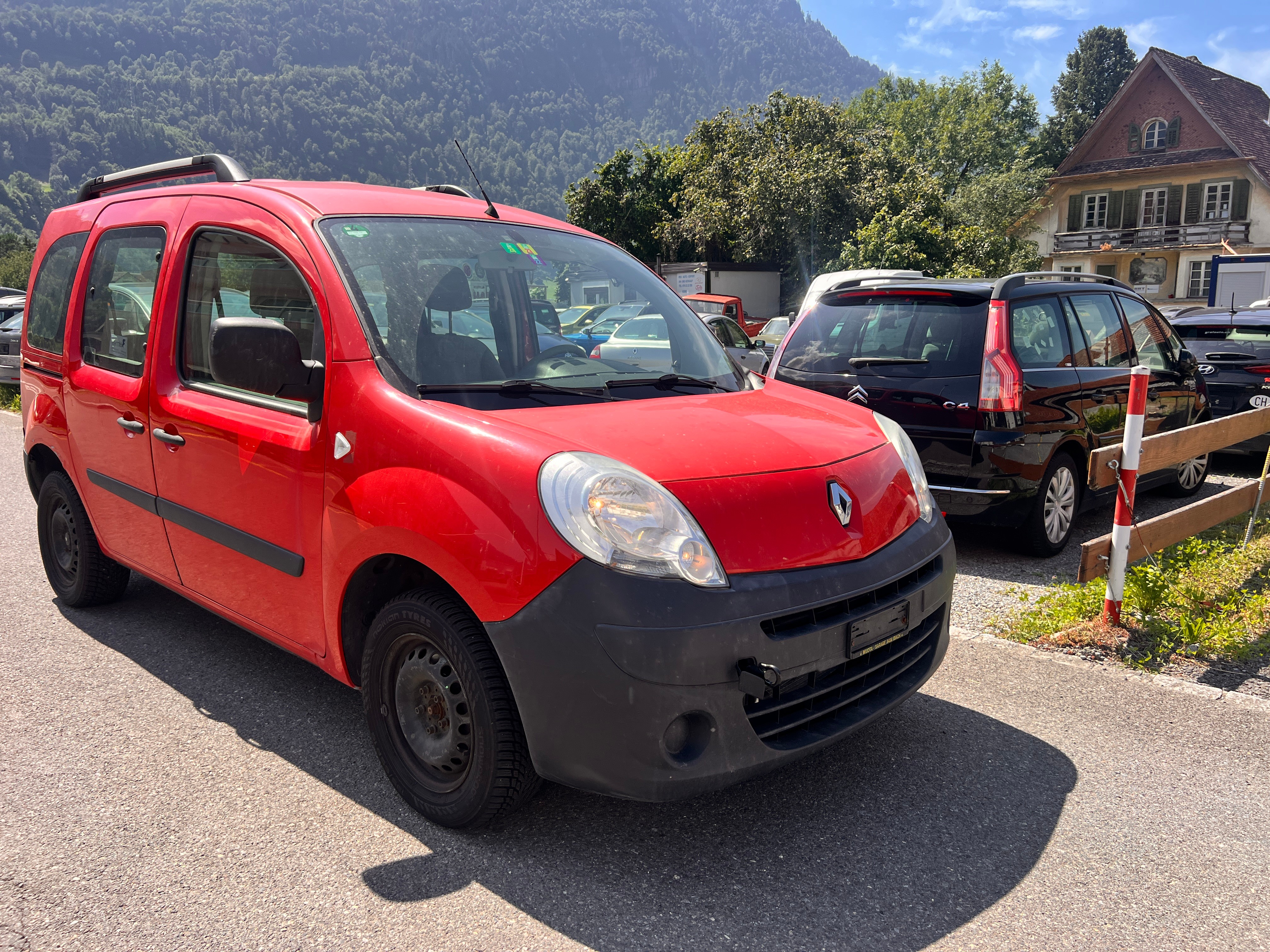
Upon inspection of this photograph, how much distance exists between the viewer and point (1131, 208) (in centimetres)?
4291

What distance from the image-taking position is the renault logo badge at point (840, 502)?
2.69 m

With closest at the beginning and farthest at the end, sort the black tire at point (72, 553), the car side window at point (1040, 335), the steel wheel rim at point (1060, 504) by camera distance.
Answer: the black tire at point (72, 553)
the car side window at point (1040, 335)
the steel wheel rim at point (1060, 504)

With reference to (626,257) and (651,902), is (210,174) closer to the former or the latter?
(626,257)

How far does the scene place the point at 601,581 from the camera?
2.29m

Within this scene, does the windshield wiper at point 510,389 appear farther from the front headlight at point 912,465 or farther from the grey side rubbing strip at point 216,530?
the front headlight at point 912,465

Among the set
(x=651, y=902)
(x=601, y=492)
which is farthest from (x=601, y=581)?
(x=651, y=902)

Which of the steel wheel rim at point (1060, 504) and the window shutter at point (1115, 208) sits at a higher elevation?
the window shutter at point (1115, 208)

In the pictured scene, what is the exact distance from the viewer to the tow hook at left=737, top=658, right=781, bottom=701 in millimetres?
2369

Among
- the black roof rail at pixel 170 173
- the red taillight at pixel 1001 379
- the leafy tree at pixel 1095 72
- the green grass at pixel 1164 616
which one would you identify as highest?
the leafy tree at pixel 1095 72

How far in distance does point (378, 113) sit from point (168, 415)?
648 ft

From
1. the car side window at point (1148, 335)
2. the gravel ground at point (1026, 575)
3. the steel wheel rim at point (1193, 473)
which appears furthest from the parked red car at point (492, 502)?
the steel wheel rim at point (1193, 473)

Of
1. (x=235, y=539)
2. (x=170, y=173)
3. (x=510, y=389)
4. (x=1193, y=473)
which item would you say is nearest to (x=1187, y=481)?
(x=1193, y=473)

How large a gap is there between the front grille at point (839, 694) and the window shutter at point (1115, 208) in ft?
155

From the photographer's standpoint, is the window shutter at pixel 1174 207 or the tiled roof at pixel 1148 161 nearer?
the tiled roof at pixel 1148 161
